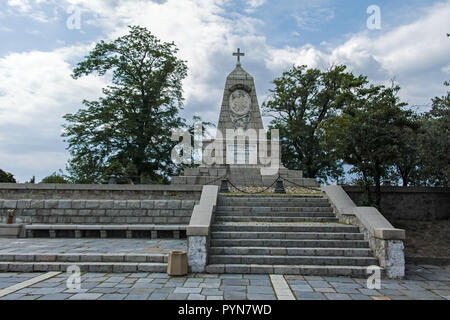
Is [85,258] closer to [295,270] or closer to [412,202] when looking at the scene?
[295,270]

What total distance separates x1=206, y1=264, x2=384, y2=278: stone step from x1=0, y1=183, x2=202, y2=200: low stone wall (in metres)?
5.28

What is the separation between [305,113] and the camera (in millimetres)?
23672

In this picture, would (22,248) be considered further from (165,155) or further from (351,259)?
(165,155)

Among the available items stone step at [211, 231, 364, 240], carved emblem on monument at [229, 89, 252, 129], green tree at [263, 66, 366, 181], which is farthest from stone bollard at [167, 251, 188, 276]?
green tree at [263, 66, 366, 181]

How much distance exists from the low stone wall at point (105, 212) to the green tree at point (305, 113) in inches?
532

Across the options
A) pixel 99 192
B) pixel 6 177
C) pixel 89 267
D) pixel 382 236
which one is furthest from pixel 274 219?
pixel 6 177

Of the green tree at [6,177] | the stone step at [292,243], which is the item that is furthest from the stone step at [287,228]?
the green tree at [6,177]

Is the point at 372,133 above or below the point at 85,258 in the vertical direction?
above

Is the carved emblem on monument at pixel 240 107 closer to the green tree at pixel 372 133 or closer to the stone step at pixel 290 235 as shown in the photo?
the green tree at pixel 372 133

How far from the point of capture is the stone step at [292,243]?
694 centimetres

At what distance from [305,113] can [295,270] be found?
1911 centimetres

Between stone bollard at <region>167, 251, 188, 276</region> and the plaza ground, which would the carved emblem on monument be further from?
the plaza ground

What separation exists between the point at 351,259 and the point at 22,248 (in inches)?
304

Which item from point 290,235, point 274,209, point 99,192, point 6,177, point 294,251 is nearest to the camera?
point 294,251
